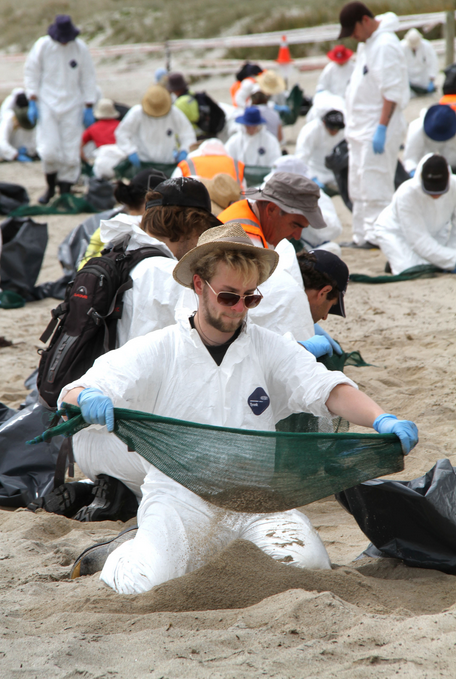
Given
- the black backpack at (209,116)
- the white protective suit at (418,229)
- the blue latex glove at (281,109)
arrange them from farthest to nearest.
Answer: the blue latex glove at (281,109) < the black backpack at (209,116) < the white protective suit at (418,229)

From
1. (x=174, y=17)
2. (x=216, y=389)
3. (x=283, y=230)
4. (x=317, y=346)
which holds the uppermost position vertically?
(x=174, y=17)

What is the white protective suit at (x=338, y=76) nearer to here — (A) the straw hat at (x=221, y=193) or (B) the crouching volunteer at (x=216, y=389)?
(A) the straw hat at (x=221, y=193)

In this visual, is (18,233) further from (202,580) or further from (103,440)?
(202,580)

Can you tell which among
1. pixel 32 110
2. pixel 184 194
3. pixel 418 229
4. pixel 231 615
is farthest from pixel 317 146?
pixel 231 615

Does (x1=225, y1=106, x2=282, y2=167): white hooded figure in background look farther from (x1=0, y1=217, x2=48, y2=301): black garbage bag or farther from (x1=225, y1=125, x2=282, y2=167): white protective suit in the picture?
(x1=0, y1=217, x2=48, y2=301): black garbage bag

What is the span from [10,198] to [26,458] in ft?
20.4

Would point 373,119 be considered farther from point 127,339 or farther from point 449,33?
point 449,33

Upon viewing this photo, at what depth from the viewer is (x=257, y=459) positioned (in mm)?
2168

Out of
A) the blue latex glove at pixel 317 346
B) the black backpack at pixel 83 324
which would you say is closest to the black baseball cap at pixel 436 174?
the blue latex glove at pixel 317 346

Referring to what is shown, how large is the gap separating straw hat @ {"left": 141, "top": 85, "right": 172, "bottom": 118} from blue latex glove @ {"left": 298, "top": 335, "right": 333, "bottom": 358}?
245 inches

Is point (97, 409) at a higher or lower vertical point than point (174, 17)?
lower

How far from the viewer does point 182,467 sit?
2.20 metres

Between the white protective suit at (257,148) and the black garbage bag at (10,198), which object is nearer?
the black garbage bag at (10,198)

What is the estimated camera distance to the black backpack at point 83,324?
2738 mm
